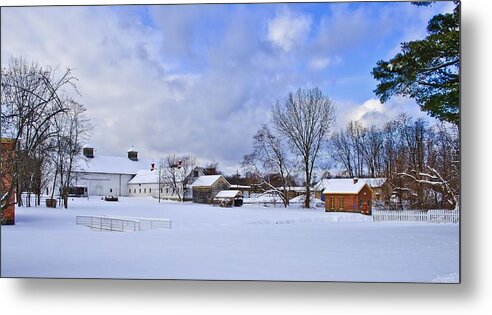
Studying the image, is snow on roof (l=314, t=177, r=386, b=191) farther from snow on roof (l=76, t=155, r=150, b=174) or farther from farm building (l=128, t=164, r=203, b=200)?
snow on roof (l=76, t=155, r=150, b=174)

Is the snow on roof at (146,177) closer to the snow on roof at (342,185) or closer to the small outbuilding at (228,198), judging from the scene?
the small outbuilding at (228,198)

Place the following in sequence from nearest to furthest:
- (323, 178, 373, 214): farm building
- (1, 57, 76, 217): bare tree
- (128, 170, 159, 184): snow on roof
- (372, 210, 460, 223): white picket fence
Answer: (372, 210, 460, 223): white picket fence < (323, 178, 373, 214): farm building < (1, 57, 76, 217): bare tree < (128, 170, 159, 184): snow on roof

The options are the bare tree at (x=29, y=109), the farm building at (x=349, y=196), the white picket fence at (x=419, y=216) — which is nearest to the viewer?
the white picket fence at (x=419, y=216)

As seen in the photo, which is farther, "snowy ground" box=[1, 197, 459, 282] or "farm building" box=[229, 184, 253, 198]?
"farm building" box=[229, 184, 253, 198]

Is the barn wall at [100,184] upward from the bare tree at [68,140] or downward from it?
downward

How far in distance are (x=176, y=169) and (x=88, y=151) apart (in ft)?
2.71

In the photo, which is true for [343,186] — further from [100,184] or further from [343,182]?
[100,184]

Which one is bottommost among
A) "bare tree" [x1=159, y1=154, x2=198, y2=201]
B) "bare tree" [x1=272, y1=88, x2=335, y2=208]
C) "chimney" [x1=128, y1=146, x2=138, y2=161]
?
"bare tree" [x1=159, y1=154, x2=198, y2=201]

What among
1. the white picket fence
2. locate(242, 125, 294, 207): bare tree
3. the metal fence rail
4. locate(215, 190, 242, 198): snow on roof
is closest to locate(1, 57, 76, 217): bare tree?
the metal fence rail

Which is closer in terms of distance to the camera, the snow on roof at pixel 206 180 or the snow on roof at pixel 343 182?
Result: the snow on roof at pixel 343 182

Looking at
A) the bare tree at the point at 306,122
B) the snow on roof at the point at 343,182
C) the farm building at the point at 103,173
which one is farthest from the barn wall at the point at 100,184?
the snow on roof at the point at 343,182

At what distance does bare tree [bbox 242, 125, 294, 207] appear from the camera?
16.0 feet

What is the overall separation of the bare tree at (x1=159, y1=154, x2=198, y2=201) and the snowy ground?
22 centimetres

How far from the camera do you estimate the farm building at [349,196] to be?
4.69 m
